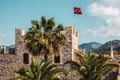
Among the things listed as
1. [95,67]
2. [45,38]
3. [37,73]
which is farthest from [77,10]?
[37,73]

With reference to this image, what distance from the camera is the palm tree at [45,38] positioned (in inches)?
1519

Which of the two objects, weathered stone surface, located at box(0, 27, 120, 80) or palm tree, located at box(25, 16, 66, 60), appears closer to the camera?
palm tree, located at box(25, 16, 66, 60)

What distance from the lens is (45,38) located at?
39.1m

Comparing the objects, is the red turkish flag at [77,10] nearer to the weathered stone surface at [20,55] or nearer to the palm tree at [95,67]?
the weathered stone surface at [20,55]

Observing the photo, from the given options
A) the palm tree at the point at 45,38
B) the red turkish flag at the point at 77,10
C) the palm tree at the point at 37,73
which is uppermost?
the red turkish flag at the point at 77,10

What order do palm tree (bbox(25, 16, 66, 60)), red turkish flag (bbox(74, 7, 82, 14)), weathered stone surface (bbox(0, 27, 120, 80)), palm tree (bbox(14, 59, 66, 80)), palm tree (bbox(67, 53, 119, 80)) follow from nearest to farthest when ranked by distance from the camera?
palm tree (bbox(14, 59, 66, 80)) → palm tree (bbox(67, 53, 119, 80)) → palm tree (bbox(25, 16, 66, 60)) → red turkish flag (bbox(74, 7, 82, 14)) → weathered stone surface (bbox(0, 27, 120, 80))

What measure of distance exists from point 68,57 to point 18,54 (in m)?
6.58

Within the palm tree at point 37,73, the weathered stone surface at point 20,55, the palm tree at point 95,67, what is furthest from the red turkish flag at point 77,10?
the palm tree at point 37,73

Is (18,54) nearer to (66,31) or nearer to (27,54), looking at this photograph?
(27,54)

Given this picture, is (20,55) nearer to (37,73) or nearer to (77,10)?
(77,10)

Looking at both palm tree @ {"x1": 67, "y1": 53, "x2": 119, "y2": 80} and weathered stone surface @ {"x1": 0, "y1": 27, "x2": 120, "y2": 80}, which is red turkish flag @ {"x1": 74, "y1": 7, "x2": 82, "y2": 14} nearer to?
weathered stone surface @ {"x1": 0, "y1": 27, "x2": 120, "y2": 80}

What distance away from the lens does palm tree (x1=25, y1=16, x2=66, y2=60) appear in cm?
3859

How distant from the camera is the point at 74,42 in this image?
46188 mm

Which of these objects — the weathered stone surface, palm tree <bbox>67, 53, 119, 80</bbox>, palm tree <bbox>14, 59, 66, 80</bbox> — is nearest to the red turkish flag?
the weathered stone surface
